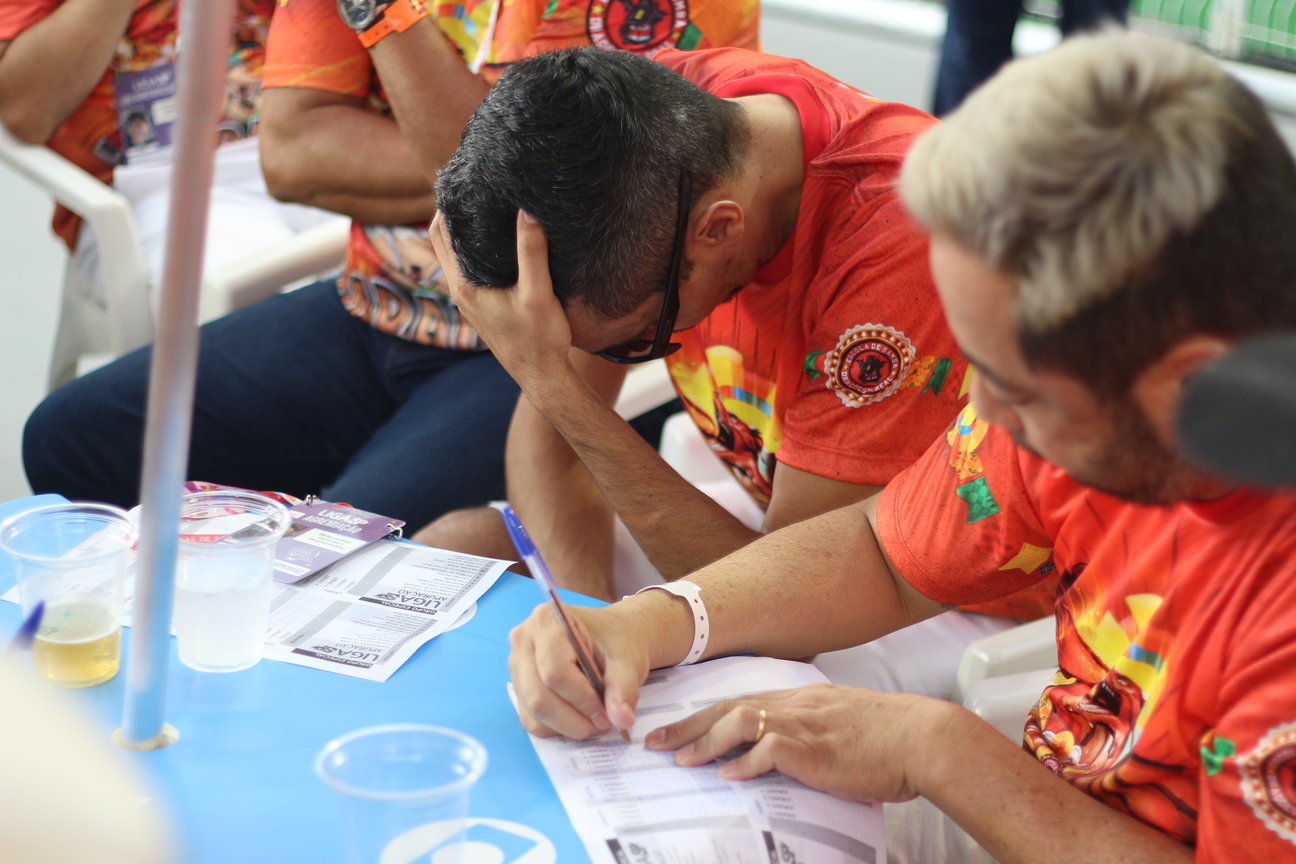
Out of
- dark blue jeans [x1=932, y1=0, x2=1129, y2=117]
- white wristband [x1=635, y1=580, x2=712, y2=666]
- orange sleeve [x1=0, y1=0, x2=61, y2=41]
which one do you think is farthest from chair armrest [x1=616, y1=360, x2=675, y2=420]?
dark blue jeans [x1=932, y1=0, x2=1129, y2=117]

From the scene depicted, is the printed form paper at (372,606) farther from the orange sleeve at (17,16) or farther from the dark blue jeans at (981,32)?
the dark blue jeans at (981,32)

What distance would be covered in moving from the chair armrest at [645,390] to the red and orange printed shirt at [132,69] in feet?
4.11

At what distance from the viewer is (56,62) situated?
2395 millimetres

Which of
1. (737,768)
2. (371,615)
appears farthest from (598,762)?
(371,615)

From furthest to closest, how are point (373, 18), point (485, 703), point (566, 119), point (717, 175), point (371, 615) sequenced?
1. point (373, 18)
2. point (717, 175)
3. point (566, 119)
4. point (371, 615)
5. point (485, 703)

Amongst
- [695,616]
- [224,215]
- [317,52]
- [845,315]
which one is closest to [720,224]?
[845,315]

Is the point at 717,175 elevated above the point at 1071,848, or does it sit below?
above

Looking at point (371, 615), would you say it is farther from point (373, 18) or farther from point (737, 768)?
point (373, 18)

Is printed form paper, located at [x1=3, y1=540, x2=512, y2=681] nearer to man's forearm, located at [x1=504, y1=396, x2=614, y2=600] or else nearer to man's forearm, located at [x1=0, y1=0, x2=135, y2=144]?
man's forearm, located at [x1=504, y1=396, x2=614, y2=600]

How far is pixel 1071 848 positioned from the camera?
36.7 inches

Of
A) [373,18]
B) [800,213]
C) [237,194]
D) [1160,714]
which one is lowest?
[237,194]

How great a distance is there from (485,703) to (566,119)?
0.65 meters

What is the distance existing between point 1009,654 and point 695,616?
1.65ft

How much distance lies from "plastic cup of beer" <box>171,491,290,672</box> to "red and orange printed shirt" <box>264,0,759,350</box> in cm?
107
